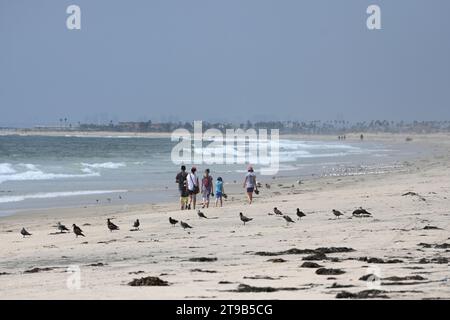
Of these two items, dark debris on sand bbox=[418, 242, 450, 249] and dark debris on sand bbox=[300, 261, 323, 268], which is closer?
dark debris on sand bbox=[300, 261, 323, 268]

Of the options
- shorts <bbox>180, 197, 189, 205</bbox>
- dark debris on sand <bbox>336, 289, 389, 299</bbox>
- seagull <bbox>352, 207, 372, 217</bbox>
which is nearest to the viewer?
dark debris on sand <bbox>336, 289, 389, 299</bbox>

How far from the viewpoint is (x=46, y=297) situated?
8.59 meters

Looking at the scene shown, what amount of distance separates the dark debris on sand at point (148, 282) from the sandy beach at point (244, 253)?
0.08 metres

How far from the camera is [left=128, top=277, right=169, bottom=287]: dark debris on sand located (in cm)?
914

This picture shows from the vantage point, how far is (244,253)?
40.1ft

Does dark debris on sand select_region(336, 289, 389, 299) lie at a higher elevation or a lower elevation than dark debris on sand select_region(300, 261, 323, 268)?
higher

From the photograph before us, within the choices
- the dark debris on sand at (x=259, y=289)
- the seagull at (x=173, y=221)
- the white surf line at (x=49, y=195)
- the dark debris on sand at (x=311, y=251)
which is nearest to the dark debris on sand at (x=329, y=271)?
the dark debris on sand at (x=259, y=289)

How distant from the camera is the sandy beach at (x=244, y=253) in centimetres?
874

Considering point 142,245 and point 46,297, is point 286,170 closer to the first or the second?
point 142,245

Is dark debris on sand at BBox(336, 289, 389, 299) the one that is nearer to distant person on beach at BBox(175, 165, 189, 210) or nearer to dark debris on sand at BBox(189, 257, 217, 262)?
dark debris on sand at BBox(189, 257, 217, 262)

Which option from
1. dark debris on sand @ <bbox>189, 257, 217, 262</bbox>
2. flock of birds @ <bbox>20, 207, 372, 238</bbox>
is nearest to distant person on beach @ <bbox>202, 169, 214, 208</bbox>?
flock of birds @ <bbox>20, 207, 372, 238</bbox>

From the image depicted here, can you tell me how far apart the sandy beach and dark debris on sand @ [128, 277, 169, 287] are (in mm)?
80

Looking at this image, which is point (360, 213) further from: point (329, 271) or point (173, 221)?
point (329, 271)

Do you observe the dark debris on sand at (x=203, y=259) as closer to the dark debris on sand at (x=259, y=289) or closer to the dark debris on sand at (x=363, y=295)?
the dark debris on sand at (x=259, y=289)
